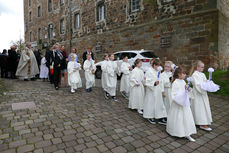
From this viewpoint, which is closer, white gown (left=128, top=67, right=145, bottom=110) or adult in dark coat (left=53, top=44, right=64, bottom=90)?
white gown (left=128, top=67, right=145, bottom=110)

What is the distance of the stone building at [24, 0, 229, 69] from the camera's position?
982cm

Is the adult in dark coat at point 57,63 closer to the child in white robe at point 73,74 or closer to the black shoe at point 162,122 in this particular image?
the child in white robe at point 73,74

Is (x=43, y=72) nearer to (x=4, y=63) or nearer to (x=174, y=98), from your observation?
(x=4, y=63)

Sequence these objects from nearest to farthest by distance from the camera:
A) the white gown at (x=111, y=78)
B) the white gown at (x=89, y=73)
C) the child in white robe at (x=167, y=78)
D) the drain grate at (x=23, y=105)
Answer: the child in white robe at (x=167, y=78) < the drain grate at (x=23, y=105) < the white gown at (x=111, y=78) < the white gown at (x=89, y=73)

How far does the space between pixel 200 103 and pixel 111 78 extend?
10.8 ft

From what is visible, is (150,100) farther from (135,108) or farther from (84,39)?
(84,39)

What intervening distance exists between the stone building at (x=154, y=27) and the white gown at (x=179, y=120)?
7499mm

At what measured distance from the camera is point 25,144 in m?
2.93

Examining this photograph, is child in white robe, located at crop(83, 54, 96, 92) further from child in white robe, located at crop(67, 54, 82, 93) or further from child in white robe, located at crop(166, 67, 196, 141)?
child in white robe, located at crop(166, 67, 196, 141)

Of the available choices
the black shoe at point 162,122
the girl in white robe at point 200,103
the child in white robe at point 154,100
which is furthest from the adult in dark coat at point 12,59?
the girl in white robe at point 200,103

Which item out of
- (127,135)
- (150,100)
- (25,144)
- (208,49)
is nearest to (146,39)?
(208,49)

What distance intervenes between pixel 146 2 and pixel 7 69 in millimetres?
10696

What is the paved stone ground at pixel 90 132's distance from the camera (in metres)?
2.95

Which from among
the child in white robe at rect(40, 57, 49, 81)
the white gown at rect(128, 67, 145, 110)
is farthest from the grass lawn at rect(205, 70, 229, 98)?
the child in white robe at rect(40, 57, 49, 81)
